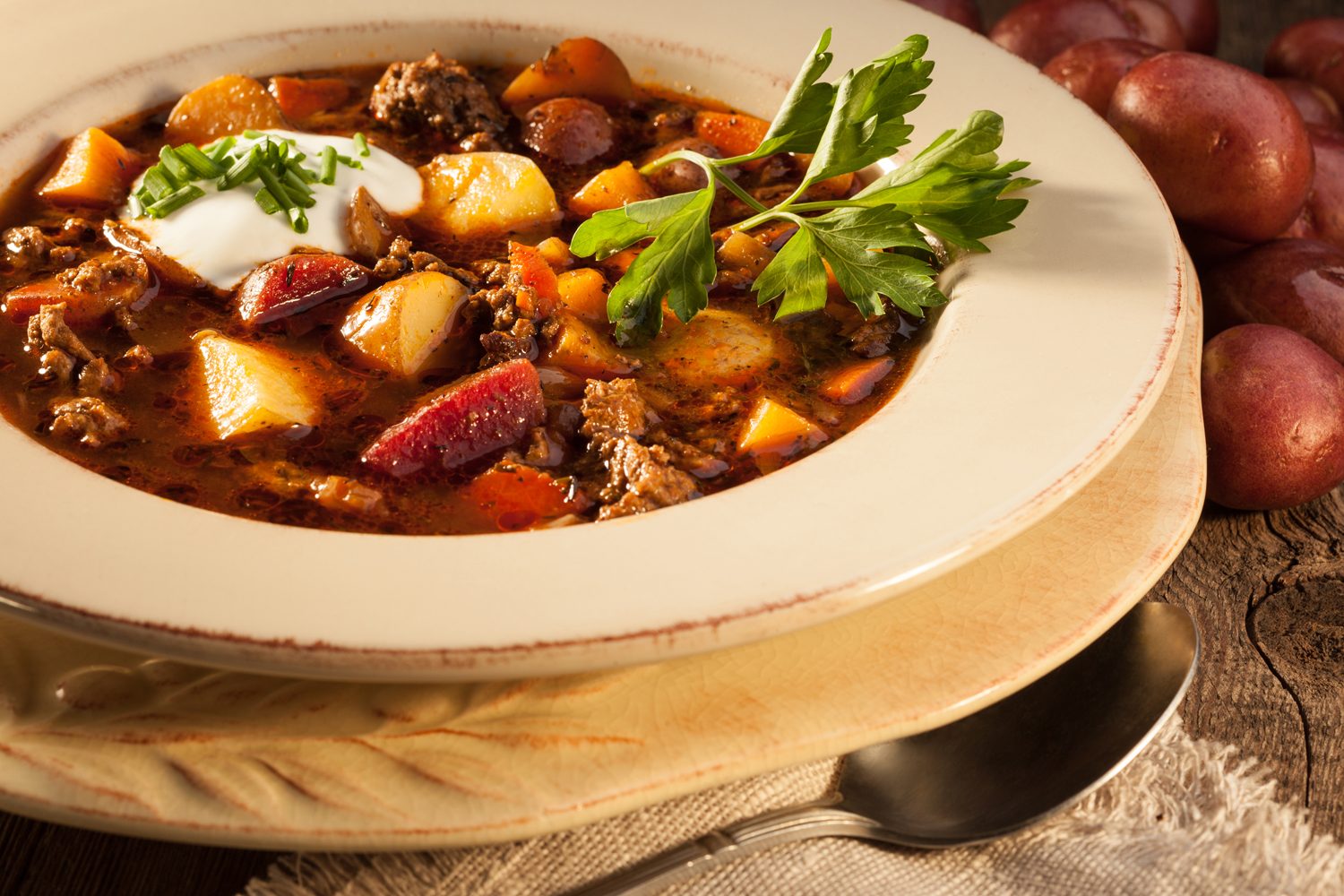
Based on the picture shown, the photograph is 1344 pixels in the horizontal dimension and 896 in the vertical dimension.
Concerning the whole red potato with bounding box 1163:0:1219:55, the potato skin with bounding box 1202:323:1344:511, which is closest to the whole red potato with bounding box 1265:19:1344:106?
the whole red potato with bounding box 1163:0:1219:55

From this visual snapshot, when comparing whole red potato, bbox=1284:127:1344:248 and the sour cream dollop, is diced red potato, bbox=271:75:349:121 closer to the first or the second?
the sour cream dollop

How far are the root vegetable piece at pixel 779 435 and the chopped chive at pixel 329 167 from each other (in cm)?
164

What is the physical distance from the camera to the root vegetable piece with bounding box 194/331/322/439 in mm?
3291

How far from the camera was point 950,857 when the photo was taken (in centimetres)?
285

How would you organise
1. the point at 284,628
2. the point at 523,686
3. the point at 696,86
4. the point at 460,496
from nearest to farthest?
the point at 284,628 → the point at 523,686 → the point at 460,496 → the point at 696,86

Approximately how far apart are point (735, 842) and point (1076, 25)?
3927mm

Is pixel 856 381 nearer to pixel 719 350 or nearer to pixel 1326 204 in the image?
pixel 719 350

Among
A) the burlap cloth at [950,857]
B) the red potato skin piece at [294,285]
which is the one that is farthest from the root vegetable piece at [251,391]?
the burlap cloth at [950,857]

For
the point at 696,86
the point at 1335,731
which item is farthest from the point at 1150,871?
the point at 696,86

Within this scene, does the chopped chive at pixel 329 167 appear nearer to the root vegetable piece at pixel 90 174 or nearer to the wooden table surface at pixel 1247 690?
the root vegetable piece at pixel 90 174

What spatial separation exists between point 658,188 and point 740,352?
99 centimetres

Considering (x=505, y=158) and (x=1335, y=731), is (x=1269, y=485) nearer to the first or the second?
(x=1335, y=731)

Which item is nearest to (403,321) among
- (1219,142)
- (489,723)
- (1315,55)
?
(489,723)

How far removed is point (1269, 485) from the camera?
12.4ft
